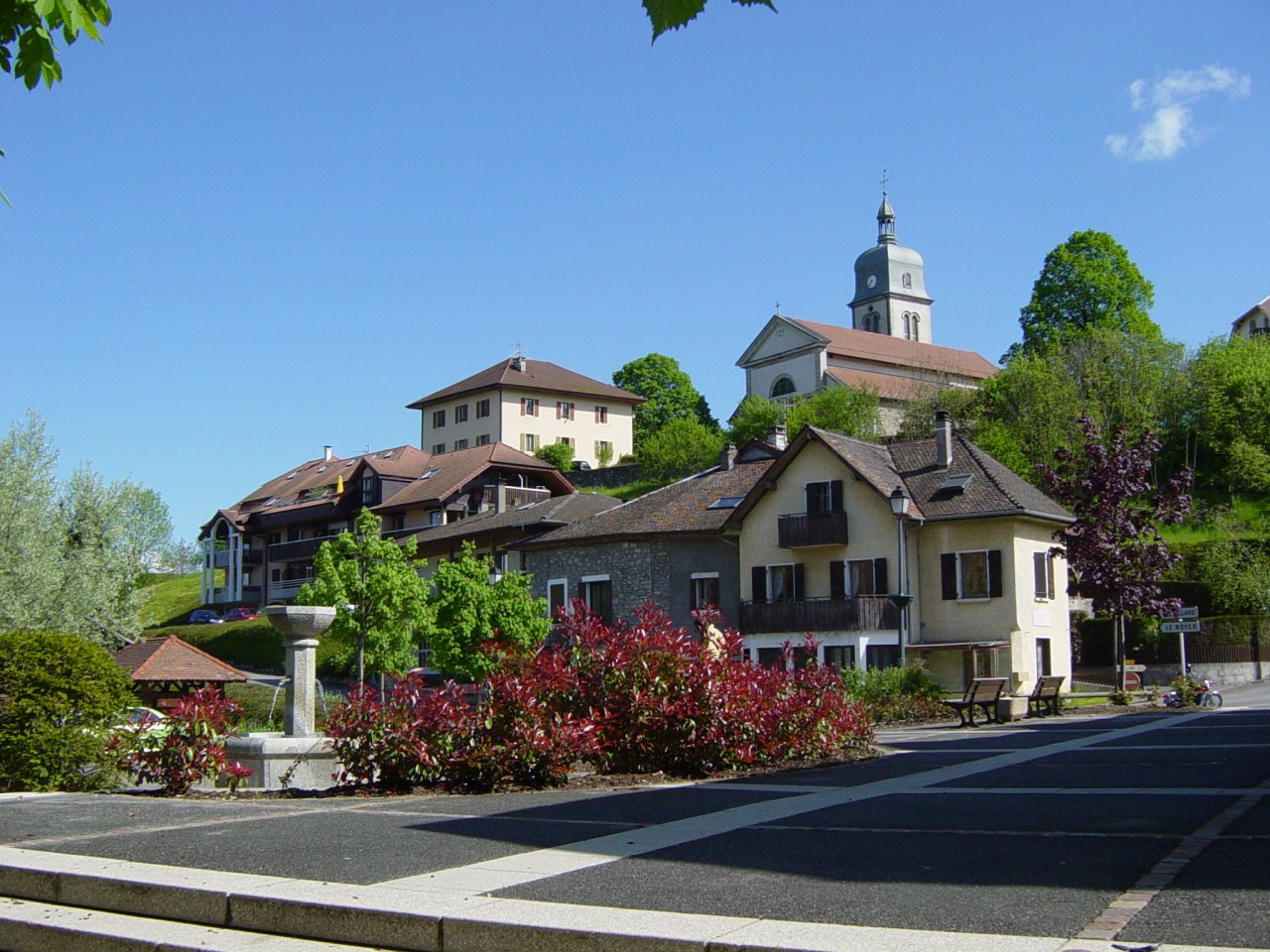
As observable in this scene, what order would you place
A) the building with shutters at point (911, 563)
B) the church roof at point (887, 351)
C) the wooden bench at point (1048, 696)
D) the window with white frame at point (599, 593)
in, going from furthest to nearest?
the church roof at point (887, 351), the window with white frame at point (599, 593), the building with shutters at point (911, 563), the wooden bench at point (1048, 696)

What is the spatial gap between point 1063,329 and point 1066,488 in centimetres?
4300

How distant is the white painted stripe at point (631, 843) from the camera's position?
7.08 metres

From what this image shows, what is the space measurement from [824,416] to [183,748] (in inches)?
2362

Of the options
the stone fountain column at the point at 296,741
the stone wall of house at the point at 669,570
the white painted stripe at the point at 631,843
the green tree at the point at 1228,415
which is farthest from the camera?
the green tree at the point at 1228,415

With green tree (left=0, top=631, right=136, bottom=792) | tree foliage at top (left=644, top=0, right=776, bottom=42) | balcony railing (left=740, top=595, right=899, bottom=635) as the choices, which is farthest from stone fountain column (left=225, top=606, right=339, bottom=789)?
balcony railing (left=740, top=595, right=899, bottom=635)

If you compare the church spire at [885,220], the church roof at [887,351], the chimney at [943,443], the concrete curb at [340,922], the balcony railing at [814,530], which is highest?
the church spire at [885,220]

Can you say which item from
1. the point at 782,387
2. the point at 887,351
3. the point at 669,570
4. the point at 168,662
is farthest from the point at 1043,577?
the point at 887,351

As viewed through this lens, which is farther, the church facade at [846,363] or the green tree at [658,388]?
the green tree at [658,388]

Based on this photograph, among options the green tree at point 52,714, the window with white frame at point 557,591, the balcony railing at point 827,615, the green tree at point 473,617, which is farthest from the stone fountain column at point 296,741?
the window with white frame at point 557,591

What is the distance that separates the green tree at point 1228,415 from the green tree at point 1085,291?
846 centimetres

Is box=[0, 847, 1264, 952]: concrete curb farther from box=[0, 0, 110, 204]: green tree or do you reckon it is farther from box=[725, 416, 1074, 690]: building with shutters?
box=[725, 416, 1074, 690]: building with shutters

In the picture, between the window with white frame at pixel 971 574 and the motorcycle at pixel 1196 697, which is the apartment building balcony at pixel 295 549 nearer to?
the window with white frame at pixel 971 574

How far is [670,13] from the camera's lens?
336 centimetres

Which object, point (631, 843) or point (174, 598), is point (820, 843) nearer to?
point (631, 843)
